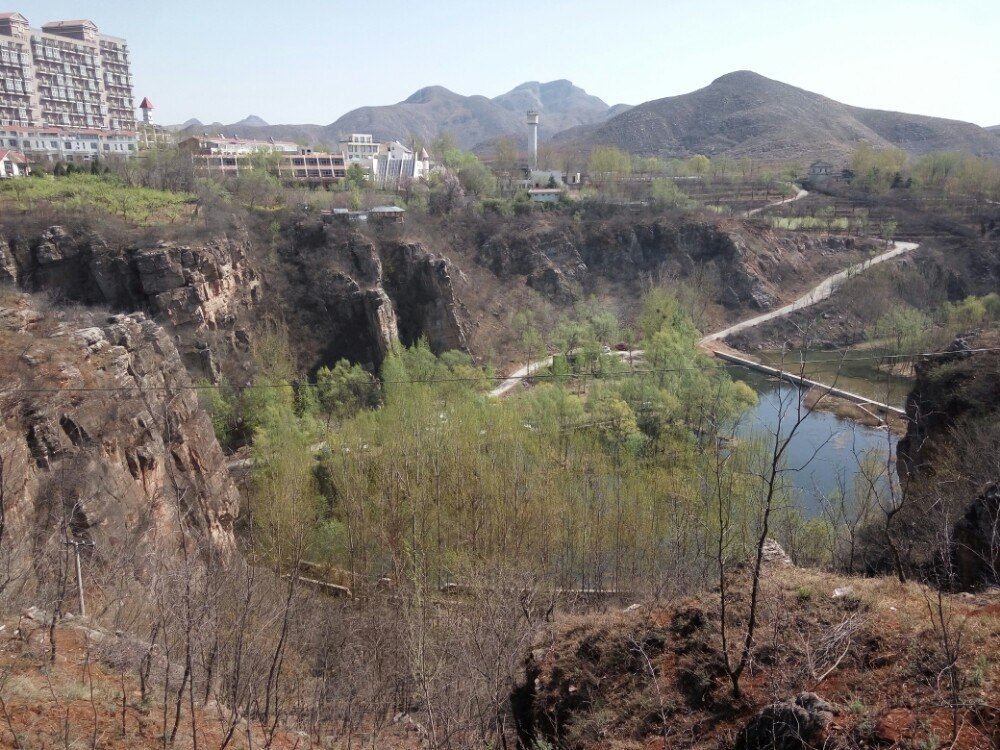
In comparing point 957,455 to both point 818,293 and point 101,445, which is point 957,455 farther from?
point 818,293

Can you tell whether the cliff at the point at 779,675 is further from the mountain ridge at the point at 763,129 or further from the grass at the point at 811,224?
the mountain ridge at the point at 763,129

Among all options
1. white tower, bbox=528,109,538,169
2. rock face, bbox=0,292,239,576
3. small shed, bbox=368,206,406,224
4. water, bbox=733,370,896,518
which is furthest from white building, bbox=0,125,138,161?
water, bbox=733,370,896,518

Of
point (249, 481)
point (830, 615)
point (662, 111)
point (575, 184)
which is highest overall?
point (662, 111)

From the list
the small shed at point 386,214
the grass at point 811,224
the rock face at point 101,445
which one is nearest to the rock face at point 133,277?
the small shed at point 386,214

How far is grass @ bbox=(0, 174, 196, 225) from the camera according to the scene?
2642cm

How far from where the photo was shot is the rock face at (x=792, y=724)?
427cm

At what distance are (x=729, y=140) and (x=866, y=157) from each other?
112 feet

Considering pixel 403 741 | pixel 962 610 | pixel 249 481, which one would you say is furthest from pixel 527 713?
pixel 249 481

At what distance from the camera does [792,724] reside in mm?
4320

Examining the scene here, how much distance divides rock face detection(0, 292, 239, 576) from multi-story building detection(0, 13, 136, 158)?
34070 mm

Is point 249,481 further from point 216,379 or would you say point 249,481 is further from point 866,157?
point 866,157

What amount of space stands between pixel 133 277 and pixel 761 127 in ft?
256

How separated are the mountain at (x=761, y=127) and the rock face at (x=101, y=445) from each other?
244 ft

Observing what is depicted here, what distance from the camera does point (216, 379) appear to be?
2381 centimetres
